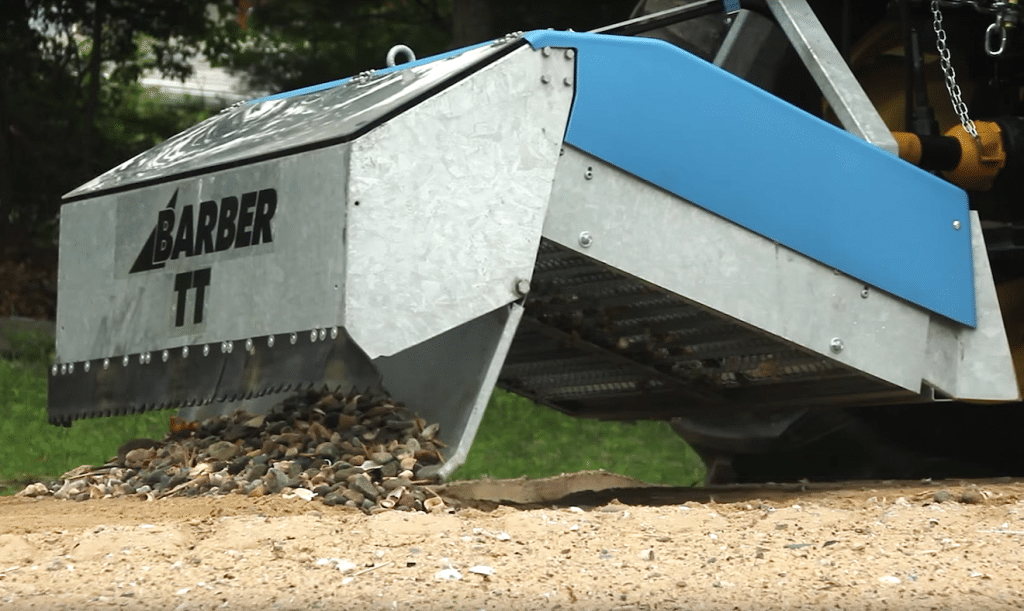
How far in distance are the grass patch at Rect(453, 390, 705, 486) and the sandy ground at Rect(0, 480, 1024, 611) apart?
180 inches

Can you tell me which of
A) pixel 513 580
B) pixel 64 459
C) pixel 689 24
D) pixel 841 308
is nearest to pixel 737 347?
pixel 841 308

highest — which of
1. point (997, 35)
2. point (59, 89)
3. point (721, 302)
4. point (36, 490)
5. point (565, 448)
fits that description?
point (59, 89)

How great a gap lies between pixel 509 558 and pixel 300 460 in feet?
4.32

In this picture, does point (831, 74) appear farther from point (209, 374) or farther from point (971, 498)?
point (209, 374)

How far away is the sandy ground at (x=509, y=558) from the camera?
3053mm

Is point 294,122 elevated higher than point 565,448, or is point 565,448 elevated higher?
point 294,122

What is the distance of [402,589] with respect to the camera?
→ 3117 millimetres

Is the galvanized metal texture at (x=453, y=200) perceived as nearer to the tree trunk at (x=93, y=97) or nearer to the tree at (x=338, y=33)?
the tree at (x=338, y=33)

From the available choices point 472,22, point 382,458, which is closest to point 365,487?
point 382,458

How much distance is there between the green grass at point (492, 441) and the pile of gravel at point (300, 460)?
2.53 m

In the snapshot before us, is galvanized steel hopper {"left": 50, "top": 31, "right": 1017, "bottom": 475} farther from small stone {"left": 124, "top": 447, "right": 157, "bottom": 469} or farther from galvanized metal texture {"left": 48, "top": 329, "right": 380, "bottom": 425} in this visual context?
small stone {"left": 124, "top": 447, "right": 157, "bottom": 469}

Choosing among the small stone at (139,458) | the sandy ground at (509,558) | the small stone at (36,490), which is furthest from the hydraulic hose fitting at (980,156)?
the small stone at (36,490)

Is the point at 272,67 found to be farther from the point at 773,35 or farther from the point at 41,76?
the point at 773,35

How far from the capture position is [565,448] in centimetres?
1012
